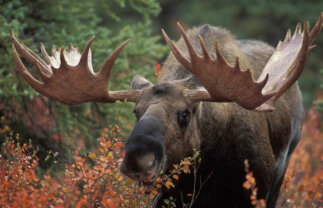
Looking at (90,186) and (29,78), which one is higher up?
(29,78)

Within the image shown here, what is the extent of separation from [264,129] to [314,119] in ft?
19.1

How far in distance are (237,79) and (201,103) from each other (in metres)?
0.54

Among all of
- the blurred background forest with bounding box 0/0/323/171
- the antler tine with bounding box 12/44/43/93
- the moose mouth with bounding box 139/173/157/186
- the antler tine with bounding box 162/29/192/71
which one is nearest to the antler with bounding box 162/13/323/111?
the antler tine with bounding box 162/29/192/71

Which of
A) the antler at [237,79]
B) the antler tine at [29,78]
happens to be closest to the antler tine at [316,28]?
the antler at [237,79]

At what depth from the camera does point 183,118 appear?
15.5 ft

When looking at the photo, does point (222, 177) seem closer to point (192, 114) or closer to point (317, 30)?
point (192, 114)

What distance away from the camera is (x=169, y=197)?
5.14 meters

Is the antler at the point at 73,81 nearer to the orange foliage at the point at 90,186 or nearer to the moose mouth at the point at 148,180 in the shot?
the orange foliage at the point at 90,186

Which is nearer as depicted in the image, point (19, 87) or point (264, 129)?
point (264, 129)

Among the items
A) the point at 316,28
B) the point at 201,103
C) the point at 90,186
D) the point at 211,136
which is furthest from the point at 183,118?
the point at 316,28

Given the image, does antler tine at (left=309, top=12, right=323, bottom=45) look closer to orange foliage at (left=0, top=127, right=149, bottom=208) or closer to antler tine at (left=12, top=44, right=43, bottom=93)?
orange foliage at (left=0, top=127, right=149, bottom=208)

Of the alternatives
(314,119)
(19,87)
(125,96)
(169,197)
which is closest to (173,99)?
(125,96)

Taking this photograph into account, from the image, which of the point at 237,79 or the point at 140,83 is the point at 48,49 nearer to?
the point at 140,83

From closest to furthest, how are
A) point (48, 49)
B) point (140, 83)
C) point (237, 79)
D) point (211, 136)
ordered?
point (237, 79) < point (211, 136) < point (140, 83) < point (48, 49)
